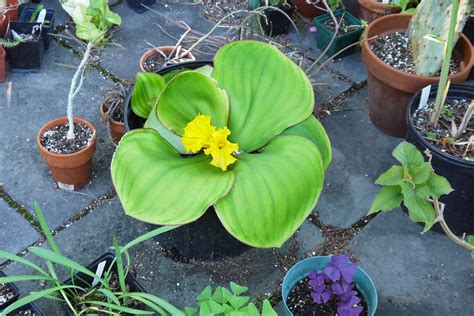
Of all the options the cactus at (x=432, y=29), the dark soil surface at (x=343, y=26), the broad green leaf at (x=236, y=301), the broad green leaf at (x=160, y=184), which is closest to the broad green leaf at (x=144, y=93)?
the broad green leaf at (x=160, y=184)

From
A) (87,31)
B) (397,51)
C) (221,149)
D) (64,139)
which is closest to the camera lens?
(221,149)

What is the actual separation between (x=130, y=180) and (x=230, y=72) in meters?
0.49

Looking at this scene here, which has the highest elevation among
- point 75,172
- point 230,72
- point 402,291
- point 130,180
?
→ point 230,72

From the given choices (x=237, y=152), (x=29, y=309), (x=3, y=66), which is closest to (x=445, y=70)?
(x=237, y=152)

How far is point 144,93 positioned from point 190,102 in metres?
0.19

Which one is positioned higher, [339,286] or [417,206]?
[417,206]

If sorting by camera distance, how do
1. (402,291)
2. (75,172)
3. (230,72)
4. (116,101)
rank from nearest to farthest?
1. (230,72)
2. (402,291)
3. (75,172)
4. (116,101)

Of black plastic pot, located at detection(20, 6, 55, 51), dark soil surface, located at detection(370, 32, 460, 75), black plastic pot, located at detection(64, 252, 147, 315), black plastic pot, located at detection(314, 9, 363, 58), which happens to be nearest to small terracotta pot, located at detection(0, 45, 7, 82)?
black plastic pot, located at detection(20, 6, 55, 51)

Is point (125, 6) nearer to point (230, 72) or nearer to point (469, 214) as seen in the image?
point (230, 72)

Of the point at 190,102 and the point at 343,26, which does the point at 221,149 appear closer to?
the point at 190,102

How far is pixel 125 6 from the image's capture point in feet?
10.4

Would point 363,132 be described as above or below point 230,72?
below

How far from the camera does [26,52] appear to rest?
8.70ft

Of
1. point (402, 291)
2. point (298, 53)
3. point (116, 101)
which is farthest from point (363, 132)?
point (116, 101)
